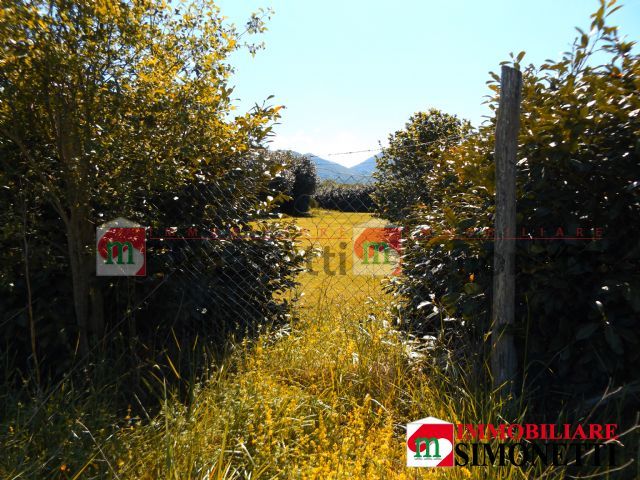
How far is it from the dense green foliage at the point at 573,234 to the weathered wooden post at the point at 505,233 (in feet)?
0.27

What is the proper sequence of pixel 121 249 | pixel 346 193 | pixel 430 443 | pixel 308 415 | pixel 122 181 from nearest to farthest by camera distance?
pixel 430 443
pixel 308 415
pixel 122 181
pixel 121 249
pixel 346 193

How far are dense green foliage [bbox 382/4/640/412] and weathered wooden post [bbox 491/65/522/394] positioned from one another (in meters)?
0.08

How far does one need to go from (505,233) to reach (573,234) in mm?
323

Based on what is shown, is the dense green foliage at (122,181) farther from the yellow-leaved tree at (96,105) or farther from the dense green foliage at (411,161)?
the dense green foliage at (411,161)

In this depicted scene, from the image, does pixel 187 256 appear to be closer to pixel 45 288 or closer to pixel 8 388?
pixel 45 288

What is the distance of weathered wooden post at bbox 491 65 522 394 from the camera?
101 inches

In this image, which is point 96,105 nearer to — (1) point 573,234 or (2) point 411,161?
(1) point 573,234

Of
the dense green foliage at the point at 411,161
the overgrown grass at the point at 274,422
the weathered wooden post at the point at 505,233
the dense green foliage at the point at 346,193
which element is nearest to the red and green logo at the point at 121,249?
the overgrown grass at the point at 274,422

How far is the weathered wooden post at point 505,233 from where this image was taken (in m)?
2.57

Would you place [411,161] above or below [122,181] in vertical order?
above

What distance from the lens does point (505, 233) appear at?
2.60m

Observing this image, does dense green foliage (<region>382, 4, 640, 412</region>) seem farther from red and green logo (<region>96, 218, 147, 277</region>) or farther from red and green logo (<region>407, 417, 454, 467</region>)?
red and green logo (<region>96, 218, 147, 277</region>)

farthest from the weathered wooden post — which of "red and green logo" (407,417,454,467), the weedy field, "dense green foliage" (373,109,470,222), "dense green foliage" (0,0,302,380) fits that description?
"dense green foliage" (0,0,302,380)

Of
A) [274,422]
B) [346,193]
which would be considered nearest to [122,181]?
[274,422]
